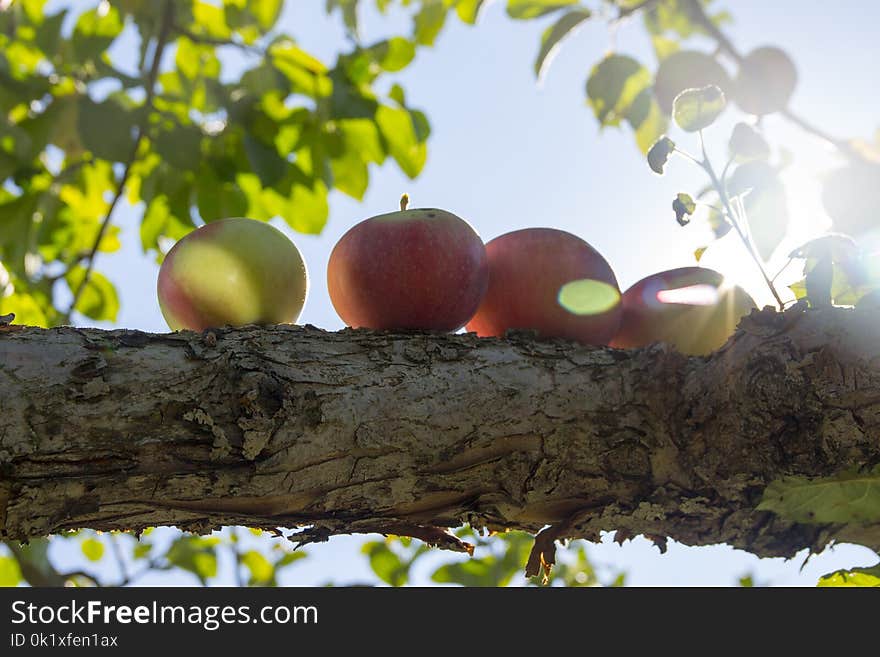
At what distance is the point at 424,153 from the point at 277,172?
36cm

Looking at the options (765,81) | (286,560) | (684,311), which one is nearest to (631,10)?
(765,81)

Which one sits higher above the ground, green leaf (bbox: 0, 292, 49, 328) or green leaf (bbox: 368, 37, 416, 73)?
green leaf (bbox: 368, 37, 416, 73)

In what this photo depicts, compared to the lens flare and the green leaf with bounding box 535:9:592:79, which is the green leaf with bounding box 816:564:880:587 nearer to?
the lens flare

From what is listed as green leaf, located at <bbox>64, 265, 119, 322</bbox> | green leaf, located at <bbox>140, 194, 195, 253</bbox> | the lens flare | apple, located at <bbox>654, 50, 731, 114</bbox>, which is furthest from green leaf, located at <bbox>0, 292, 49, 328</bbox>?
the lens flare

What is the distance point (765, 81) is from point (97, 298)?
1.97 meters

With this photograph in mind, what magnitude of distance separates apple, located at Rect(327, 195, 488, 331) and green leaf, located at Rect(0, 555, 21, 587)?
1923 millimetres

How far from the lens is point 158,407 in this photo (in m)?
0.78

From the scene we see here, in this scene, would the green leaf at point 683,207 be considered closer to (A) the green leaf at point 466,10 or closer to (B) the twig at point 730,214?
(B) the twig at point 730,214

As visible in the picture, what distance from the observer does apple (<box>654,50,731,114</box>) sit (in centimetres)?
166

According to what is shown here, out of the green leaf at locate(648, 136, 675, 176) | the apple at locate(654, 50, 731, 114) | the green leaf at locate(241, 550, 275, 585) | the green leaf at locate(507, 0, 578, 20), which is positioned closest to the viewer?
the green leaf at locate(648, 136, 675, 176)

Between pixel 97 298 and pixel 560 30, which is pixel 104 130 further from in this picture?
pixel 560 30

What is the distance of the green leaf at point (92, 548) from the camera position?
292cm

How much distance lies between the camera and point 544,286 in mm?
1062

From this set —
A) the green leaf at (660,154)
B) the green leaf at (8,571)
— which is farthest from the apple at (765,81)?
the green leaf at (8,571)
